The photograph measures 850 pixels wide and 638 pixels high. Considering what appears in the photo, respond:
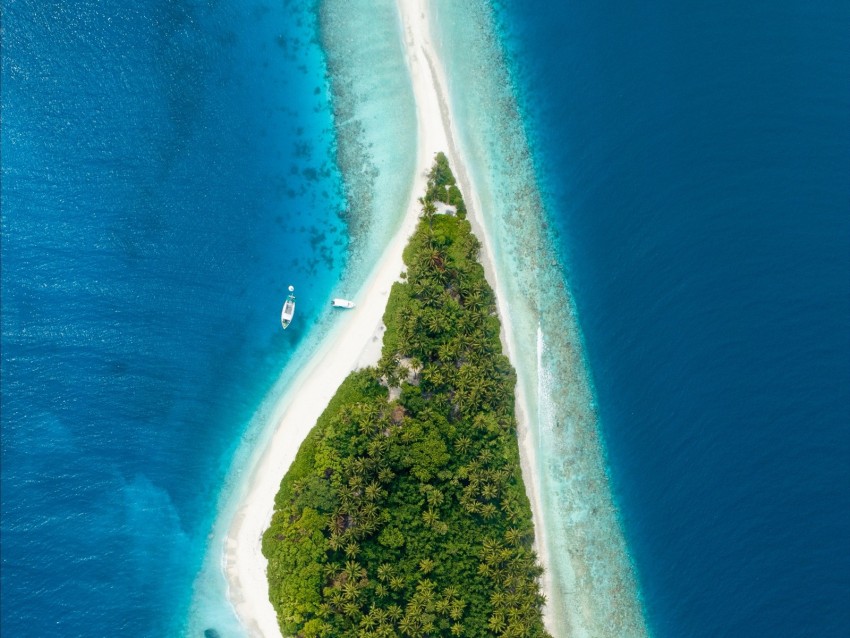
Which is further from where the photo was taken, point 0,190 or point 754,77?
point 754,77

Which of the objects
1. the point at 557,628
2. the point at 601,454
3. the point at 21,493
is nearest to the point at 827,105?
the point at 601,454

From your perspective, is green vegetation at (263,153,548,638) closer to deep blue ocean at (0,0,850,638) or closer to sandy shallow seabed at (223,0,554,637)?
sandy shallow seabed at (223,0,554,637)

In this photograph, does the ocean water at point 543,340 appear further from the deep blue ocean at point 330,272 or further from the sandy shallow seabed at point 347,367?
the deep blue ocean at point 330,272

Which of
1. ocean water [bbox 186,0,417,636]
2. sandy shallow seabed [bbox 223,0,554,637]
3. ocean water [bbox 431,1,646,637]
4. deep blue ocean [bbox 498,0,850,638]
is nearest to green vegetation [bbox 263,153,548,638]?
sandy shallow seabed [bbox 223,0,554,637]

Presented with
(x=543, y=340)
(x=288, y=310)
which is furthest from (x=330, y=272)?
(x=543, y=340)

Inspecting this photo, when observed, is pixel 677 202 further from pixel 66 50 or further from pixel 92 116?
pixel 66 50

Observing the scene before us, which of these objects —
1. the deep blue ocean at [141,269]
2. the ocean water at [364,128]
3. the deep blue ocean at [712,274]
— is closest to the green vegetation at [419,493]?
the ocean water at [364,128]

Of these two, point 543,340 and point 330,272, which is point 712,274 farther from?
point 330,272
